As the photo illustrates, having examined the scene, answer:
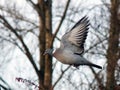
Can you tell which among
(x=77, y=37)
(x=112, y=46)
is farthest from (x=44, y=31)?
(x=77, y=37)

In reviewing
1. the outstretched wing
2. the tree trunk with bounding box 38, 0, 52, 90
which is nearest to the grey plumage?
the outstretched wing

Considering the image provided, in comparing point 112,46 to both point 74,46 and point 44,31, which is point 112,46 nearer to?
point 44,31

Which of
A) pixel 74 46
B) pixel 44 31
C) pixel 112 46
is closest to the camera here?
pixel 74 46

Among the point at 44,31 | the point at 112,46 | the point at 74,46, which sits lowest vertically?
the point at 112,46

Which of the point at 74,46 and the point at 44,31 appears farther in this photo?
the point at 44,31

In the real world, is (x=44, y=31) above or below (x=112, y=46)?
above

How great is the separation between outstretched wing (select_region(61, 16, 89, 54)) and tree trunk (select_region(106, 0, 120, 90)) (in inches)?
220

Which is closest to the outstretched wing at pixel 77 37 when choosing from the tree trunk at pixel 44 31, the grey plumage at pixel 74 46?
the grey plumage at pixel 74 46

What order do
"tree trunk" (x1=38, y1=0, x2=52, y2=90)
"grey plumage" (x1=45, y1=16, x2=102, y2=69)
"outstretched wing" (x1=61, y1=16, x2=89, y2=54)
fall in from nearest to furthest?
"grey plumage" (x1=45, y1=16, x2=102, y2=69)
"outstretched wing" (x1=61, y1=16, x2=89, y2=54)
"tree trunk" (x1=38, y1=0, x2=52, y2=90)

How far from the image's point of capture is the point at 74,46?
355 inches

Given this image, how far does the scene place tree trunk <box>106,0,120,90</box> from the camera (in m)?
15.1

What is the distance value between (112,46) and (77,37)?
7.57 metres

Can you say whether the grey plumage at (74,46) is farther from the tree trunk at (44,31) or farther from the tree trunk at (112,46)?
the tree trunk at (44,31)

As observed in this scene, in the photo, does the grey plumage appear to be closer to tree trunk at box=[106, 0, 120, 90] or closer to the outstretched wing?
the outstretched wing
